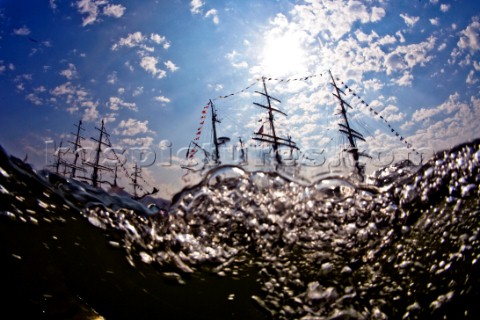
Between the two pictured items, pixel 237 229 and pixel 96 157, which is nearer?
pixel 237 229

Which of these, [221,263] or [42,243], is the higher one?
[42,243]

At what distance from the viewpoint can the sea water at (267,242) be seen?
630cm

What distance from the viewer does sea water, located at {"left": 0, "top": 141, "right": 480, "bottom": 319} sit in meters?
6.30

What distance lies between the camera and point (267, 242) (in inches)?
278

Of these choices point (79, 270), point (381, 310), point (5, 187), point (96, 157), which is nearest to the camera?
point (5, 187)

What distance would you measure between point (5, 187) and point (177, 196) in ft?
12.8

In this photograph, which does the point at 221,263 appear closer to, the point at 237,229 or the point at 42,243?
the point at 237,229

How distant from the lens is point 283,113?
181 ft

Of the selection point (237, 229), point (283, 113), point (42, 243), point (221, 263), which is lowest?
point (221, 263)

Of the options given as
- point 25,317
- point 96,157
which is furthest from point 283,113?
point 25,317

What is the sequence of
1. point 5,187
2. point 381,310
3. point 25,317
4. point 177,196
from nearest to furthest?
point 25,317 → point 5,187 → point 177,196 → point 381,310

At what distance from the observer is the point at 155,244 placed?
6938 millimetres

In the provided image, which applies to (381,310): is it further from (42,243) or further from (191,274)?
(42,243)

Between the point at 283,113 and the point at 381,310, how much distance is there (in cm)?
5020
